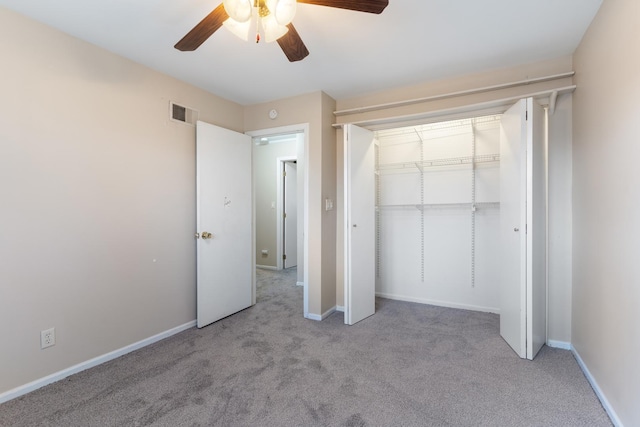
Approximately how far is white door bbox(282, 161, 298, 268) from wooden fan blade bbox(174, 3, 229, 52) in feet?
13.8

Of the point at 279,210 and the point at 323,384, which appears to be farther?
the point at 279,210

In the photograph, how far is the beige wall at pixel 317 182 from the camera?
3.29m

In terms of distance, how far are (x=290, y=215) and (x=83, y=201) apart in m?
4.06

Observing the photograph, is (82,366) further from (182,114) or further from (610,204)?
(610,204)

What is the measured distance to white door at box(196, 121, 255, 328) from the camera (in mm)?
3078

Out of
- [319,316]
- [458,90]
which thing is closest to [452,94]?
[458,90]

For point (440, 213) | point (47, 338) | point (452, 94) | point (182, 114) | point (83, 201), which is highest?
point (452, 94)

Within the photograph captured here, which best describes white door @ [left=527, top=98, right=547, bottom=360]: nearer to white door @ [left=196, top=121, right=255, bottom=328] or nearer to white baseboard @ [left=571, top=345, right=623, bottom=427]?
white baseboard @ [left=571, top=345, right=623, bottom=427]

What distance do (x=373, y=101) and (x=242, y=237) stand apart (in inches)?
84.0

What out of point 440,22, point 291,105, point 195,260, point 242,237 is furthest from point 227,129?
point 440,22

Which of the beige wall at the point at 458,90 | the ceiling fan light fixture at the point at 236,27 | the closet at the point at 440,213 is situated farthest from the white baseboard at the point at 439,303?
the ceiling fan light fixture at the point at 236,27

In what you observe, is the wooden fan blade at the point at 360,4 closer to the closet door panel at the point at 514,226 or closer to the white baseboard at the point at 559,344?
the closet door panel at the point at 514,226

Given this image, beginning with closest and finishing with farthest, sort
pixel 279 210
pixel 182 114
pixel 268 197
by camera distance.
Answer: pixel 182 114, pixel 279 210, pixel 268 197

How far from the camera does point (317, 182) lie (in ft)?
10.8
